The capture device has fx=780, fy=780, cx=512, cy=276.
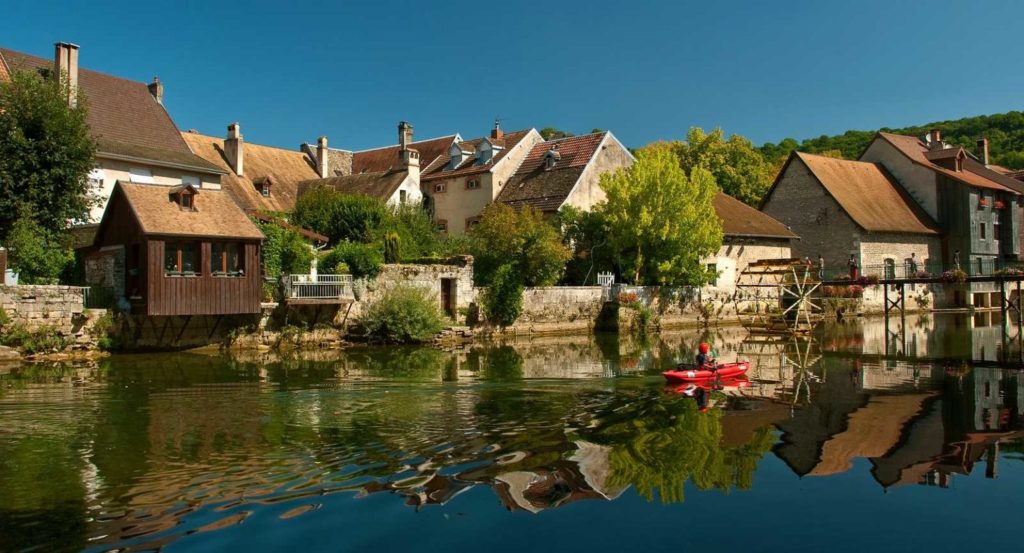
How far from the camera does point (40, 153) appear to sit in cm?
2767

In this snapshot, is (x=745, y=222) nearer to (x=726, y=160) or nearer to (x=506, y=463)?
(x=726, y=160)

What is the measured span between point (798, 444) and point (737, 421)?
1.84 metres

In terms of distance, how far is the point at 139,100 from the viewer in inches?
1475

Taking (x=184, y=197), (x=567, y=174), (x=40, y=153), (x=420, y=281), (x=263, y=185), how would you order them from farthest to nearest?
1. (x=263, y=185)
2. (x=567, y=174)
3. (x=420, y=281)
4. (x=40, y=153)
5. (x=184, y=197)

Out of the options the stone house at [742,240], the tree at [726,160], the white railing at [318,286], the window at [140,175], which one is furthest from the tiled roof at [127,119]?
the tree at [726,160]

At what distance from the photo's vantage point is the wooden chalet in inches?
998

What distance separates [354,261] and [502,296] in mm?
7116

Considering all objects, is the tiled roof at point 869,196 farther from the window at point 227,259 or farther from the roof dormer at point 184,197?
the roof dormer at point 184,197

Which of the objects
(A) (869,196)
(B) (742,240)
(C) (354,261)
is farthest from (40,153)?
(A) (869,196)

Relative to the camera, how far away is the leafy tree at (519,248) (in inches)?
1391

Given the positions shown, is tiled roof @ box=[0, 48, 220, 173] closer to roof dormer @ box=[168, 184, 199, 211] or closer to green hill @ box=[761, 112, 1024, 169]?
roof dormer @ box=[168, 184, 199, 211]

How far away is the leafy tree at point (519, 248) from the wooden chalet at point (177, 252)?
11.3 m

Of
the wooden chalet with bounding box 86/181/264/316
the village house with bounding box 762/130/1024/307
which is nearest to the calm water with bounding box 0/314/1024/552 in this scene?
the wooden chalet with bounding box 86/181/264/316

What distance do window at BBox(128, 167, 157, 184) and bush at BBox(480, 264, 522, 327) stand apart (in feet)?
50.3
